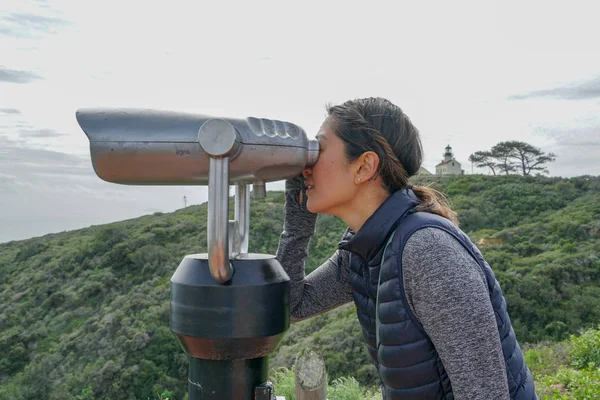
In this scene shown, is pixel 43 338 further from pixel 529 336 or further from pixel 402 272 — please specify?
pixel 402 272

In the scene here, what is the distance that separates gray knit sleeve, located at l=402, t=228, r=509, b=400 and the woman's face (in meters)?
0.25

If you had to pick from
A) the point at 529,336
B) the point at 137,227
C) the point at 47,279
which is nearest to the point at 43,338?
the point at 47,279

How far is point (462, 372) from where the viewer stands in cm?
87

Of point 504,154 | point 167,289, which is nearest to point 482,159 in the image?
point 504,154

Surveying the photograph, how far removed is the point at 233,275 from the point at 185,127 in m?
0.26

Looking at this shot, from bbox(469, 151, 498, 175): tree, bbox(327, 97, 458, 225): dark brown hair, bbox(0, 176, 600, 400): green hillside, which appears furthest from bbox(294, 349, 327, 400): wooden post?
bbox(469, 151, 498, 175): tree

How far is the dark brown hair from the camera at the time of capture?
1086 mm

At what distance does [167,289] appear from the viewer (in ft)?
40.5

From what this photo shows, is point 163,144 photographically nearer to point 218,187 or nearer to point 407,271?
point 218,187

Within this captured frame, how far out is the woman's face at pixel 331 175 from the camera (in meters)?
1.09

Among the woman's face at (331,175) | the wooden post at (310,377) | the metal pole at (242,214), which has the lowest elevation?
the wooden post at (310,377)

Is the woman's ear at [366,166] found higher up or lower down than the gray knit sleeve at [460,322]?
higher up

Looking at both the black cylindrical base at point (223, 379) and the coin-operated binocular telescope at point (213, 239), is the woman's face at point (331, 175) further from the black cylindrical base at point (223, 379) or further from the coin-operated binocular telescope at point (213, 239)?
the black cylindrical base at point (223, 379)

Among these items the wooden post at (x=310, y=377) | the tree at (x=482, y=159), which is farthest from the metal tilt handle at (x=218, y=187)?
the tree at (x=482, y=159)
